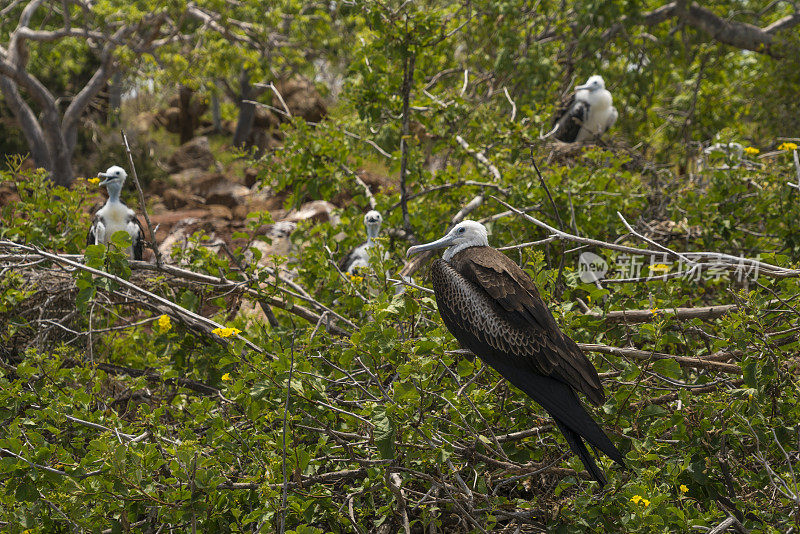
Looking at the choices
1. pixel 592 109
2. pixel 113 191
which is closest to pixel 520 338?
pixel 113 191

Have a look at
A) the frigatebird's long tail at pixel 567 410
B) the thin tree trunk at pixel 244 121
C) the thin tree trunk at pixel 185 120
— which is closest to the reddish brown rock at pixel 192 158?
the thin tree trunk at pixel 244 121

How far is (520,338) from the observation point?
2.42 meters

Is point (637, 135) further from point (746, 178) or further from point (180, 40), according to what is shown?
point (180, 40)

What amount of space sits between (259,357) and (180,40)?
8.71m

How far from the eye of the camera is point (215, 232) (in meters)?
7.60

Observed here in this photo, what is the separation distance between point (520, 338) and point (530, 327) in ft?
0.17

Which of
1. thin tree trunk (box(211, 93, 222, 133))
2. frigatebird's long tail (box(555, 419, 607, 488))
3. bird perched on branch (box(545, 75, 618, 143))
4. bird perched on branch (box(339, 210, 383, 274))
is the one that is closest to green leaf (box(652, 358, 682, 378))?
frigatebird's long tail (box(555, 419, 607, 488))

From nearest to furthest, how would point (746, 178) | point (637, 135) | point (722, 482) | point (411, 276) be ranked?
1. point (722, 482)
2. point (411, 276)
3. point (746, 178)
4. point (637, 135)

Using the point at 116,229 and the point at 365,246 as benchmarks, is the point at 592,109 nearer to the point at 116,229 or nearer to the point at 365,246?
the point at 365,246

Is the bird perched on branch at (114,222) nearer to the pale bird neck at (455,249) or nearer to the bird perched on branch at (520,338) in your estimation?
the pale bird neck at (455,249)

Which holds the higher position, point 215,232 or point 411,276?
point 411,276

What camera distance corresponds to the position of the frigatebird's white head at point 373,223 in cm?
439

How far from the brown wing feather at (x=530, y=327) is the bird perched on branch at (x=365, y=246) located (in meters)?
1.77

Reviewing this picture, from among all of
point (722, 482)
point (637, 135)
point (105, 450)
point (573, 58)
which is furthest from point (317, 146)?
point (637, 135)
